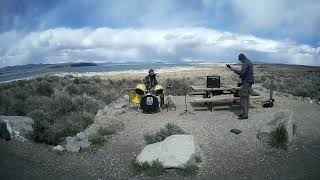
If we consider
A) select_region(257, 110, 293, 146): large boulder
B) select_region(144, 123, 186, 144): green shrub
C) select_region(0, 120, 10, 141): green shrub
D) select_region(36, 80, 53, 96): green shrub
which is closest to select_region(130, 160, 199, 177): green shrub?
select_region(144, 123, 186, 144): green shrub

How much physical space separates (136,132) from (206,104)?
4.62m

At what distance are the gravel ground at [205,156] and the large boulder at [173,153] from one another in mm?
318

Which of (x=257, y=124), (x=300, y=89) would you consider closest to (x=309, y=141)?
(x=257, y=124)

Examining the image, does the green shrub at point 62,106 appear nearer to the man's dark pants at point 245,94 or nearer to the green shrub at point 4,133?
the green shrub at point 4,133

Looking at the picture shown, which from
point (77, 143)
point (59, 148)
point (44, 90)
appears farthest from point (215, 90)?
point (44, 90)

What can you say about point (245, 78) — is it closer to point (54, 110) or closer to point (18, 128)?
point (18, 128)

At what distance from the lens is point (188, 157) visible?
686 cm

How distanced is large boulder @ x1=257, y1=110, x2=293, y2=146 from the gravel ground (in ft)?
0.71

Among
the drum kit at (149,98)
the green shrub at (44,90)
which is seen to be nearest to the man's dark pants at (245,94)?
the drum kit at (149,98)

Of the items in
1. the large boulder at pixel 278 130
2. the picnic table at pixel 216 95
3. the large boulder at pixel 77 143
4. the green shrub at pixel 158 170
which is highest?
the picnic table at pixel 216 95

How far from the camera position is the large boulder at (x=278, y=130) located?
27.0 ft

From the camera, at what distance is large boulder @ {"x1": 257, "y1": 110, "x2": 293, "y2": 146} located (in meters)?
8.23

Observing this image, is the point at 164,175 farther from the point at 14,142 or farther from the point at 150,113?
the point at 150,113

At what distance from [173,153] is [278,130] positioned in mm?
2853
